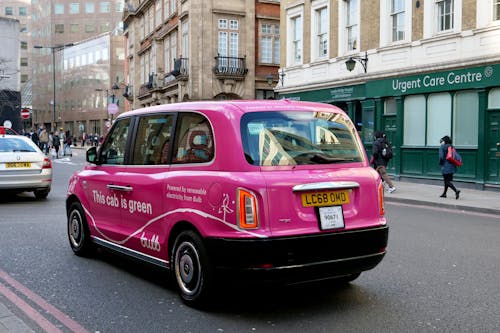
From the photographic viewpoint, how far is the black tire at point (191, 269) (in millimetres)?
4812

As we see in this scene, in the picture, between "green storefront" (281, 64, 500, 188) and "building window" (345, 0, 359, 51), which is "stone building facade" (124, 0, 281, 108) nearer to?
"building window" (345, 0, 359, 51)

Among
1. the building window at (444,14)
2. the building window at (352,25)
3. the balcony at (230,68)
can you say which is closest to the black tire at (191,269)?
the building window at (444,14)

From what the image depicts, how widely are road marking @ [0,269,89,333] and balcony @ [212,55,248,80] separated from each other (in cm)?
2737

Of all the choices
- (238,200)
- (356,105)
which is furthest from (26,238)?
(356,105)

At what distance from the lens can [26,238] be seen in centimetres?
841

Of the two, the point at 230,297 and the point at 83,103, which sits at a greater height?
the point at 83,103

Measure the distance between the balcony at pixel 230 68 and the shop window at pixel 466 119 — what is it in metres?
17.0

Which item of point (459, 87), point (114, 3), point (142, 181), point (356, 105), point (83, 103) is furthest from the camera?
point (114, 3)

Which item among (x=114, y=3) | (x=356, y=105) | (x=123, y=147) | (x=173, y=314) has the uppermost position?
(x=114, y=3)

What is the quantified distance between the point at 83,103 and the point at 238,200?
284 ft

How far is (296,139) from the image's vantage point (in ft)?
16.6

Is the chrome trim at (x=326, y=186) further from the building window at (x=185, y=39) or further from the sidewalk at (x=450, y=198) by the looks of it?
the building window at (x=185, y=39)

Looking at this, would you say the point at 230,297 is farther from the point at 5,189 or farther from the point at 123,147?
the point at 5,189

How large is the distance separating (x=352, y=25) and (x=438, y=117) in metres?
5.73
